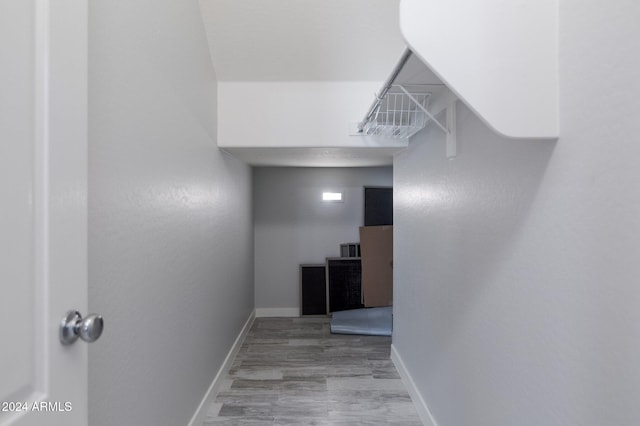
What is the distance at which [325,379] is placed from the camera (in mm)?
2600

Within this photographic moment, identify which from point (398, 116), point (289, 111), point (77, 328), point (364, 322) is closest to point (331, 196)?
point (364, 322)

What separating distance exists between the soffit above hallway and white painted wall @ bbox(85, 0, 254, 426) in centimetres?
16

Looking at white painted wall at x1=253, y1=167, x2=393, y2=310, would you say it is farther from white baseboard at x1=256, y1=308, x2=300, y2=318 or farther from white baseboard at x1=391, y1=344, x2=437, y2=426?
white baseboard at x1=391, y1=344, x2=437, y2=426

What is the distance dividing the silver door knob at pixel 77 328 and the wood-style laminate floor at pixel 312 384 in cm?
167

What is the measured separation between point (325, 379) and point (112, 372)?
180 cm

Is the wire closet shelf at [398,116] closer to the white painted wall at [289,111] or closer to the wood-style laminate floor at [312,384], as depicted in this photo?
the white painted wall at [289,111]

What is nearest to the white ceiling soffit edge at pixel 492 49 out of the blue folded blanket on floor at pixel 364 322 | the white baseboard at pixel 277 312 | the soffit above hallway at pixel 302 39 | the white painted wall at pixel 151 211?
the white painted wall at pixel 151 211

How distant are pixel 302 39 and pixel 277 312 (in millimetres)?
3142

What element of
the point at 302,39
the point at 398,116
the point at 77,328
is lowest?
the point at 77,328

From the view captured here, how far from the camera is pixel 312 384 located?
2.53 meters

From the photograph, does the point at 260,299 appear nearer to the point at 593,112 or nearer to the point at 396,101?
the point at 396,101

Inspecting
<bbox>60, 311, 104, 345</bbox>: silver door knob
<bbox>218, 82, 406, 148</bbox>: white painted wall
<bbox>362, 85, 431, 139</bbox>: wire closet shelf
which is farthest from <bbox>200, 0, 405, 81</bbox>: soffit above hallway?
<bbox>60, 311, 104, 345</bbox>: silver door knob

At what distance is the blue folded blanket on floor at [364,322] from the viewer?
3521 millimetres

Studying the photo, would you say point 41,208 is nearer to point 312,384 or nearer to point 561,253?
point 561,253
